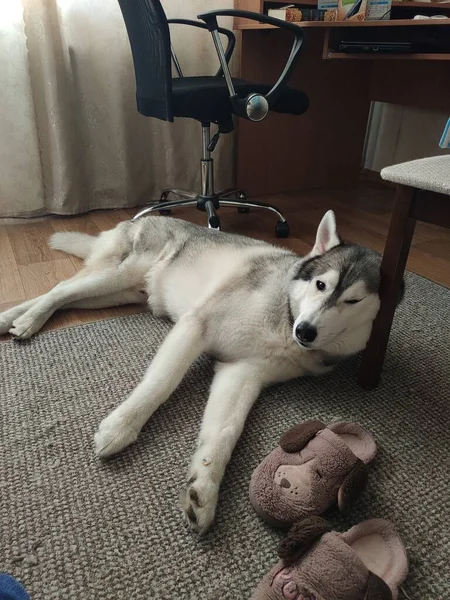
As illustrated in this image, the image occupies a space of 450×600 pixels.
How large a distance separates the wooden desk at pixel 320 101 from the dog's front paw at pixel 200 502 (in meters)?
2.74

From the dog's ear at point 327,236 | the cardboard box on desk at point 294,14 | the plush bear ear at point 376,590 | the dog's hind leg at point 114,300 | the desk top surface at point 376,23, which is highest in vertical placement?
the cardboard box on desk at point 294,14

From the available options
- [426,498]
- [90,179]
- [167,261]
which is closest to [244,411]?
[426,498]

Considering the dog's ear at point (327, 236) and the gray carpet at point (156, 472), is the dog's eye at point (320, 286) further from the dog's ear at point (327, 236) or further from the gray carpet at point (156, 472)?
the gray carpet at point (156, 472)

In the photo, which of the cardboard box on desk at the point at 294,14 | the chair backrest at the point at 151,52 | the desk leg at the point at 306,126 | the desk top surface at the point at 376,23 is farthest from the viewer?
the desk leg at the point at 306,126

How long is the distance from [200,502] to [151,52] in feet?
6.57

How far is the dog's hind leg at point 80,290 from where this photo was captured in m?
1.76

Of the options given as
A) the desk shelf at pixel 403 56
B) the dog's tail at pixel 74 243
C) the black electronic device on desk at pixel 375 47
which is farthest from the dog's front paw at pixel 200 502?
the black electronic device on desk at pixel 375 47

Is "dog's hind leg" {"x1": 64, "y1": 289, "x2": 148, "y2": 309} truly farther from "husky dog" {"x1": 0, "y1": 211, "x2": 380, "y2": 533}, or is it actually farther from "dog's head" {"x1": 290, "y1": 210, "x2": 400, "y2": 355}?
"dog's head" {"x1": 290, "y1": 210, "x2": 400, "y2": 355}

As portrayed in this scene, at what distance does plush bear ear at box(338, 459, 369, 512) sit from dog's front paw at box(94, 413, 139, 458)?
1.74 feet

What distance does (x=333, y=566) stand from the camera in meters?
0.86

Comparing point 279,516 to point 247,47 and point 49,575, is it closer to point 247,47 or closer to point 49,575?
point 49,575

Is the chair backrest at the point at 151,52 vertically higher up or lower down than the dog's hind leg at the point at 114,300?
higher up

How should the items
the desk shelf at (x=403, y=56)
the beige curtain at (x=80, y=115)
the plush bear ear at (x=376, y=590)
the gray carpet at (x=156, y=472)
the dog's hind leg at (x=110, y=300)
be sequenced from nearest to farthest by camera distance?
the plush bear ear at (x=376, y=590) → the gray carpet at (x=156, y=472) → the dog's hind leg at (x=110, y=300) → the desk shelf at (x=403, y=56) → the beige curtain at (x=80, y=115)

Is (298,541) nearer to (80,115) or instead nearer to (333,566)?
(333,566)
